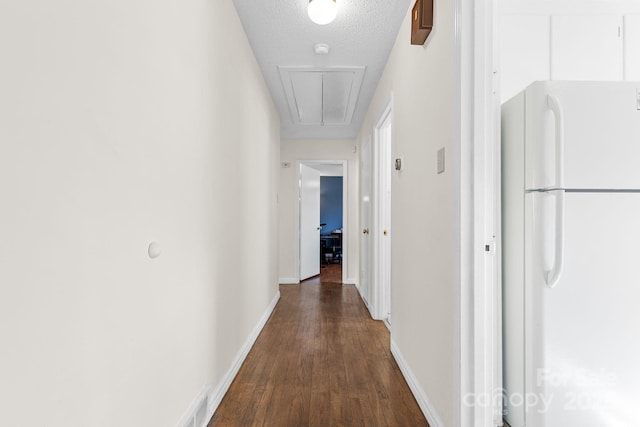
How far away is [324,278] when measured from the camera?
20.5 ft

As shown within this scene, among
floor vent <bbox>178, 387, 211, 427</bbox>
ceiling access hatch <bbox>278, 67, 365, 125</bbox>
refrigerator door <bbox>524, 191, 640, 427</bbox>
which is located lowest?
floor vent <bbox>178, 387, 211, 427</bbox>

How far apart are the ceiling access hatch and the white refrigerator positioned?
2.10 meters

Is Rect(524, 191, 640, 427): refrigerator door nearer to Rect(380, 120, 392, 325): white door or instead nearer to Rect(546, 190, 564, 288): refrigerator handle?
Rect(546, 190, 564, 288): refrigerator handle

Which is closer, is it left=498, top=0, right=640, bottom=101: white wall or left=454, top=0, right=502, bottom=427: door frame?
left=454, top=0, right=502, bottom=427: door frame

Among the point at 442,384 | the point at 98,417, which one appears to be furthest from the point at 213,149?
the point at 442,384

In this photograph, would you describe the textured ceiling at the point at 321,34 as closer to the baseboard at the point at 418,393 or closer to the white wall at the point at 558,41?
the white wall at the point at 558,41

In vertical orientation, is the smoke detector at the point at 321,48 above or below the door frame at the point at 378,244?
above

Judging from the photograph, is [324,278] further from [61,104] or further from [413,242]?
[61,104]

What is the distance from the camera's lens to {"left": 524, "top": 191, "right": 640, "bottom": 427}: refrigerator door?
139 cm

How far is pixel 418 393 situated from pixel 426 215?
101 cm

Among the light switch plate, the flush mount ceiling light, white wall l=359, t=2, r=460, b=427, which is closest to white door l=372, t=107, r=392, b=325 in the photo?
white wall l=359, t=2, r=460, b=427

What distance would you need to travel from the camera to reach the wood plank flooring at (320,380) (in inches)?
71.2

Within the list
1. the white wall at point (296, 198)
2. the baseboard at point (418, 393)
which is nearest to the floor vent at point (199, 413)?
the baseboard at point (418, 393)

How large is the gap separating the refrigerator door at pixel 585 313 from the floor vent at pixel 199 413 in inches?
56.3
